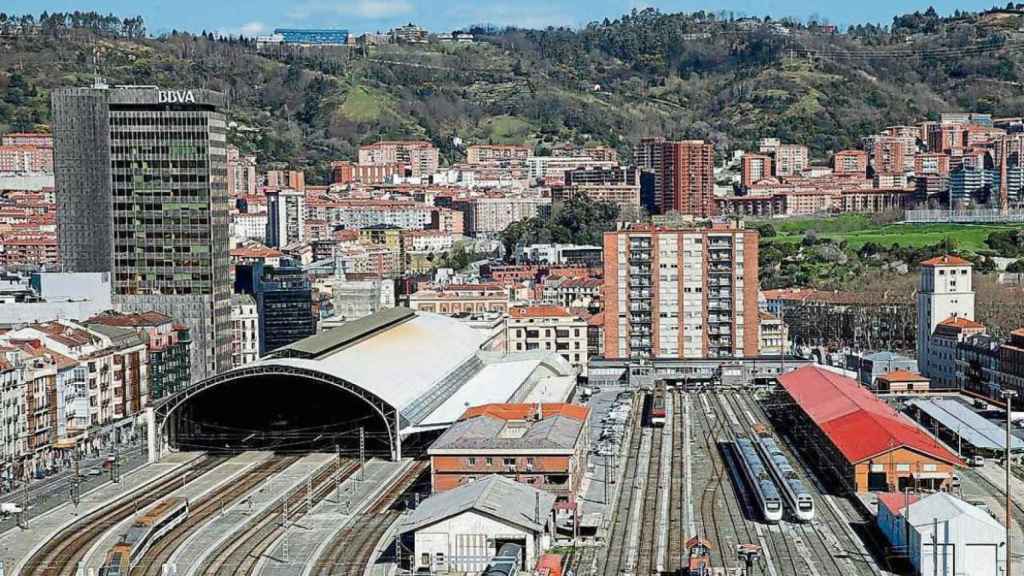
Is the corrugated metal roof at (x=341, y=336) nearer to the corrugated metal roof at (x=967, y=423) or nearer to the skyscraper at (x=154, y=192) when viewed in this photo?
the skyscraper at (x=154, y=192)

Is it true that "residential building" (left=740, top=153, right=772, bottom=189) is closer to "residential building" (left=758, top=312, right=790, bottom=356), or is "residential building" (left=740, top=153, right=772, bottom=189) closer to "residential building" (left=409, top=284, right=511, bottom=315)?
"residential building" (left=409, top=284, right=511, bottom=315)

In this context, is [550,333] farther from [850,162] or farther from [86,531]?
[850,162]

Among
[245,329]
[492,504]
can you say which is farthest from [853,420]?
[245,329]

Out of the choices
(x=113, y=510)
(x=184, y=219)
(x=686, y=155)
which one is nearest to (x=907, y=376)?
(x=184, y=219)

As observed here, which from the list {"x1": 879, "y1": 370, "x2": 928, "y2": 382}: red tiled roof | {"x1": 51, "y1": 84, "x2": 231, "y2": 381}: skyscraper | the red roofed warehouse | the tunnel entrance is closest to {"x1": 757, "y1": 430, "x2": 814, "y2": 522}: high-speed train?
the red roofed warehouse

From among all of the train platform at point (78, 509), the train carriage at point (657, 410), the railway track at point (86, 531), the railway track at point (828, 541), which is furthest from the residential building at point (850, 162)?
the railway track at point (86, 531)

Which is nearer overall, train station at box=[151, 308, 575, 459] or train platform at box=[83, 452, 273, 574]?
train platform at box=[83, 452, 273, 574]
